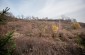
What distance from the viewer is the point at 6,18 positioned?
4766mm

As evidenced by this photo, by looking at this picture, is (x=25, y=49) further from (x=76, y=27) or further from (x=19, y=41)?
(x=76, y=27)

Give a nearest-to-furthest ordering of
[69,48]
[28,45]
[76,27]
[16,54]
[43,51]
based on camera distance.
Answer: [16,54]
[43,51]
[28,45]
[69,48]
[76,27]

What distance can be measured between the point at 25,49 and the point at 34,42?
66.8 inches

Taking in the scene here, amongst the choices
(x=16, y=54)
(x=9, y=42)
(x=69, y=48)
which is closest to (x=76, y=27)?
(x=69, y=48)

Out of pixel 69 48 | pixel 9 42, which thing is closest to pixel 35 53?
pixel 69 48

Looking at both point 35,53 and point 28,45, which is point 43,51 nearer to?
point 35,53

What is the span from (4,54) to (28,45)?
7.02 meters

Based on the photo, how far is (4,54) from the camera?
4.68m

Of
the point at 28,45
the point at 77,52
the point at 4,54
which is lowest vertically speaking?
the point at 77,52

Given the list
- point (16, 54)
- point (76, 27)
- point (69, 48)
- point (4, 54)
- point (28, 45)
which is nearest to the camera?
point (4, 54)

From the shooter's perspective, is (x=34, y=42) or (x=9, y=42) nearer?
(x=9, y=42)

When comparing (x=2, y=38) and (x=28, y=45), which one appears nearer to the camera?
(x=2, y=38)

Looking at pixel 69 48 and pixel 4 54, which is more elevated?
pixel 4 54

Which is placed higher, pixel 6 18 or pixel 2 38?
pixel 6 18
